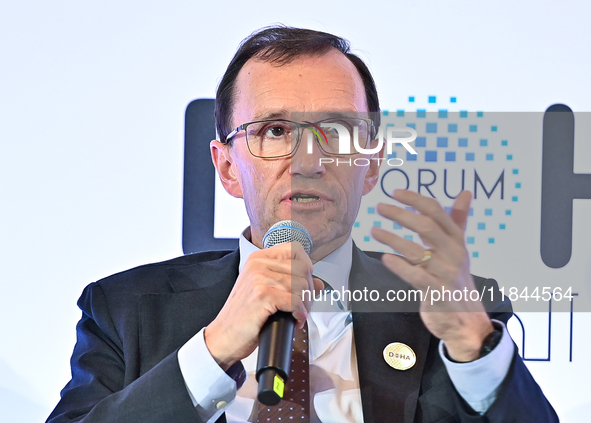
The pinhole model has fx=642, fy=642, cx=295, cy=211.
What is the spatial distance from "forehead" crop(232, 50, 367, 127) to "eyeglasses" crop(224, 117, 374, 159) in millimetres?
40

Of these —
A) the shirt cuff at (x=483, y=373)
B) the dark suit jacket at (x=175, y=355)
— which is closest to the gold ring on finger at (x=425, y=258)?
the dark suit jacket at (x=175, y=355)

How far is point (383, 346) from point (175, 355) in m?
0.56

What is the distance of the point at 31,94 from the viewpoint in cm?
241

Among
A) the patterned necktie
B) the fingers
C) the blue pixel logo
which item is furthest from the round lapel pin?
the fingers

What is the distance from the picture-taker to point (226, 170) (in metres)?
2.07

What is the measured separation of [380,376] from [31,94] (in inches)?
65.3

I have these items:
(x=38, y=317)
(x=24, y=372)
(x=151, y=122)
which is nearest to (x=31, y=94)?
(x=151, y=122)

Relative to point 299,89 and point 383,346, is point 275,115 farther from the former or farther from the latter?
point 383,346

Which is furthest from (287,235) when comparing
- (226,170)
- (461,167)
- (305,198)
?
(226,170)

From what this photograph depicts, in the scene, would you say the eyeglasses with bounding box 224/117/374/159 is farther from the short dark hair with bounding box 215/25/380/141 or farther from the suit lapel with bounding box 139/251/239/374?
the suit lapel with bounding box 139/251/239/374

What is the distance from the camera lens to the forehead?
1.81 m

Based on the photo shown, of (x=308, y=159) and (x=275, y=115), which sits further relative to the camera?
(x=275, y=115)

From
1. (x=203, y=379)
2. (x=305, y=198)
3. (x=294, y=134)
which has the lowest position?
(x=203, y=379)

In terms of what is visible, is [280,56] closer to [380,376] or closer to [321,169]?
[321,169]
